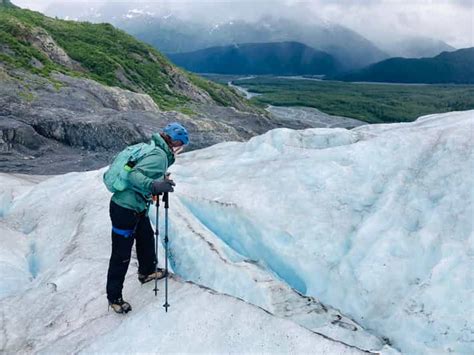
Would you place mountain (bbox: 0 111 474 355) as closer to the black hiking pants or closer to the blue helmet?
the black hiking pants

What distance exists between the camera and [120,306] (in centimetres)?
706

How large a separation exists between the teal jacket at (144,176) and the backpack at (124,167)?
0.06m

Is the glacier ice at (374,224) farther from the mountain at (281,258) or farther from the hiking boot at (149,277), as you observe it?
the hiking boot at (149,277)

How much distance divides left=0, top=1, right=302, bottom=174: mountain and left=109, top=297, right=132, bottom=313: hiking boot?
21347 millimetres

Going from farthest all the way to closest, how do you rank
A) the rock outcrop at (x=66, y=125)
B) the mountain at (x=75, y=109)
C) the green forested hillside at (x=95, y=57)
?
the green forested hillside at (x=95, y=57) → the mountain at (x=75, y=109) → the rock outcrop at (x=66, y=125)

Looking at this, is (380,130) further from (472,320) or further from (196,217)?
(472,320)

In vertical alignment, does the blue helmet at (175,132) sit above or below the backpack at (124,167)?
above

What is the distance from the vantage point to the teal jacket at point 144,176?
6523 millimetres

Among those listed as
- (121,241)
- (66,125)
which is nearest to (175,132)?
(121,241)

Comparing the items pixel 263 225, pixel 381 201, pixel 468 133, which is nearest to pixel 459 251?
pixel 381 201

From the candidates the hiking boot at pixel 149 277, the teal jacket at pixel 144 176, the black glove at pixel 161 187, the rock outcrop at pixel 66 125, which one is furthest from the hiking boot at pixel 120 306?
the rock outcrop at pixel 66 125

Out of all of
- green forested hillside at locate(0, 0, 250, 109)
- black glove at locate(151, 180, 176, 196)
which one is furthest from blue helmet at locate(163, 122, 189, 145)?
green forested hillside at locate(0, 0, 250, 109)

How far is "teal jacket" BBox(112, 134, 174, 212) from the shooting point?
257 inches

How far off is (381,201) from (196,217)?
4.12 m
